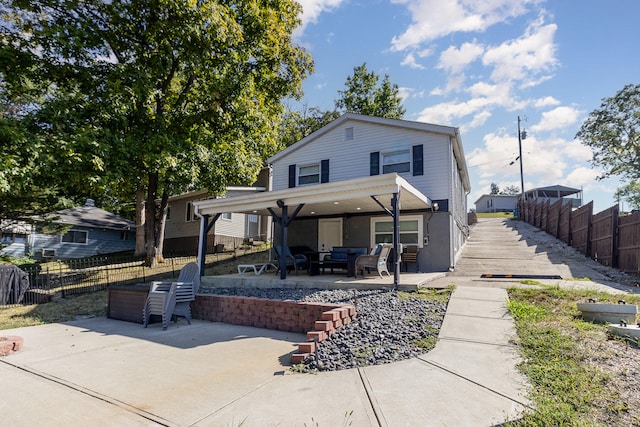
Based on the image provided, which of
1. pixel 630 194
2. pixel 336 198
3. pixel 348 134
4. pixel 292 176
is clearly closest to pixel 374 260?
pixel 336 198

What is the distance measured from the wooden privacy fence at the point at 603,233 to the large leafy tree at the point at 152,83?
1330 centimetres

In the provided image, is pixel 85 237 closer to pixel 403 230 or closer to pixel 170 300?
pixel 170 300

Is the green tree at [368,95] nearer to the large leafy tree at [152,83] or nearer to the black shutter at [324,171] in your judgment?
the large leafy tree at [152,83]

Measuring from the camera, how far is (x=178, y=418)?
2.97m

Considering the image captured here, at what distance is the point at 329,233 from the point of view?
1337cm

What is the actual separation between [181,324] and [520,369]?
6468 millimetres

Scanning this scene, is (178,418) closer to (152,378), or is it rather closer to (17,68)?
(152,378)

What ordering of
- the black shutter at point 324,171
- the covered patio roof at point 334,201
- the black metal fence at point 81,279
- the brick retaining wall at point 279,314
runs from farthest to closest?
the black shutter at point 324,171 < the black metal fence at point 81,279 < the covered patio roof at point 334,201 < the brick retaining wall at point 279,314

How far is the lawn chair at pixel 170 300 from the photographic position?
7000 mm

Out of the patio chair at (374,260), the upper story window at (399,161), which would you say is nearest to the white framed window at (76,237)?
the upper story window at (399,161)

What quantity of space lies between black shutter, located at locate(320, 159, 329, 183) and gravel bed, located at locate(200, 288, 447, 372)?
6808mm

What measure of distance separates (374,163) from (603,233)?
787cm

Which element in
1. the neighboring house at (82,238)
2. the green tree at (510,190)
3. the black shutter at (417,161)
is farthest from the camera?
the green tree at (510,190)

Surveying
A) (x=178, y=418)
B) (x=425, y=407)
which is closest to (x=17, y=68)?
(x=178, y=418)
